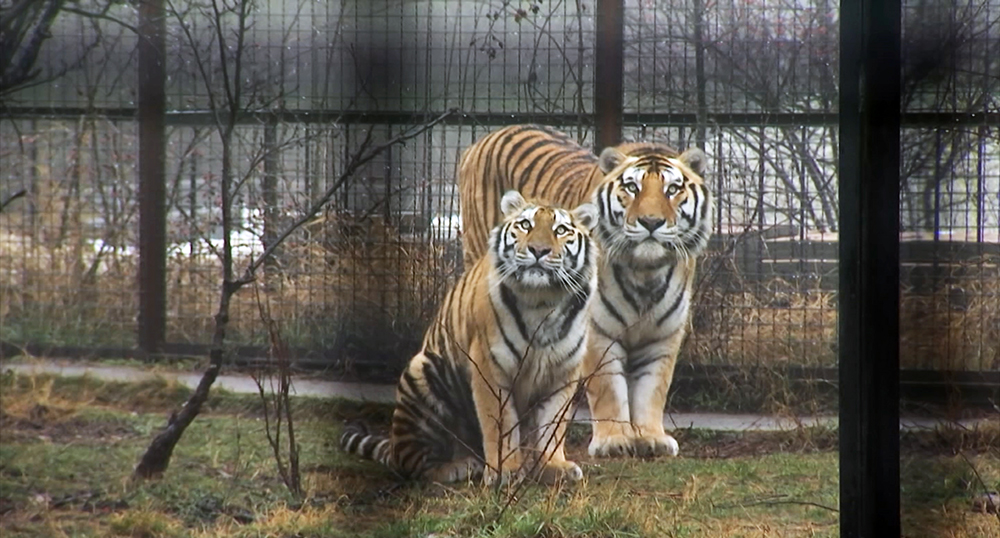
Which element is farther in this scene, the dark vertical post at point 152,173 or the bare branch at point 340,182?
the dark vertical post at point 152,173

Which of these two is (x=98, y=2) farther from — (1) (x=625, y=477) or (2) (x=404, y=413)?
(1) (x=625, y=477)

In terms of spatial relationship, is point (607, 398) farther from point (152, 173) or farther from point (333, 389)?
point (152, 173)

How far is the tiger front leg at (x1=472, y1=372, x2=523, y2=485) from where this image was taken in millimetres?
3402

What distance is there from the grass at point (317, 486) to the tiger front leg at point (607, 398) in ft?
0.17

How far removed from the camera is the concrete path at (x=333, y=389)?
3418 millimetres

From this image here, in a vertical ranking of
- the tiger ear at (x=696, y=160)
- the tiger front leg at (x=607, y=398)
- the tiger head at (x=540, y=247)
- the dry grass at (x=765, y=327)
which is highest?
the tiger ear at (x=696, y=160)

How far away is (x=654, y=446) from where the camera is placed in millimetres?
3434

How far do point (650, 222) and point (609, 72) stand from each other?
48 cm

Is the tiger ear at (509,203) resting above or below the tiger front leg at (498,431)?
above

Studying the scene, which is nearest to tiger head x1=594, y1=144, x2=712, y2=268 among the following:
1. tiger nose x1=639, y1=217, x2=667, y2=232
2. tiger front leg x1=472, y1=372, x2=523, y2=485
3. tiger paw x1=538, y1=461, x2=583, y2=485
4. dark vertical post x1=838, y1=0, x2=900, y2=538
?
tiger nose x1=639, y1=217, x2=667, y2=232

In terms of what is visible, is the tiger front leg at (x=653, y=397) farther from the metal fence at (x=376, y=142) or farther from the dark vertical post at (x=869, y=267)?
the dark vertical post at (x=869, y=267)

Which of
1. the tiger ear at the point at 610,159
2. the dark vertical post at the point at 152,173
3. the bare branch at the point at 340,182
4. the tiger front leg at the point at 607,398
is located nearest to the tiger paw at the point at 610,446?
the tiger front leg at the point at 607,398

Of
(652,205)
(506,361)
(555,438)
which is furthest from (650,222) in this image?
(555,438)

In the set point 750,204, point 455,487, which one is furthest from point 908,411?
point 455,487
